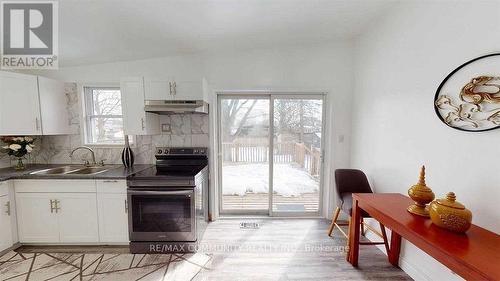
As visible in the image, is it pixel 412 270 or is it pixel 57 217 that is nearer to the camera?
pixel 412 270

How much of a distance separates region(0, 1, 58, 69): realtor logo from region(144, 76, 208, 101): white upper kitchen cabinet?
3.05 feet

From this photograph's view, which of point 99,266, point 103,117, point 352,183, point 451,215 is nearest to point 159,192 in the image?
point 99,266

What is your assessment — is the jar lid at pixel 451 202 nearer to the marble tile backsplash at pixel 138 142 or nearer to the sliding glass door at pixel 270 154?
the sliding glass door at pixel 270 154

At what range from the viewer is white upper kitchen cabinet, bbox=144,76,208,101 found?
245 centimetres

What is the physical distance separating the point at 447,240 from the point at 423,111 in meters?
1.12

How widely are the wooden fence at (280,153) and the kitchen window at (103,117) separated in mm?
1631

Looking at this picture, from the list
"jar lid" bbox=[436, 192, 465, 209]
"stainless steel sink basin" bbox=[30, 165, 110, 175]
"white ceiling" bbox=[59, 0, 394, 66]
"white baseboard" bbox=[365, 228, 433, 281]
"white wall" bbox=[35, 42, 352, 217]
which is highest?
"white ceiling" bbox=[59, 0, 394, 66]

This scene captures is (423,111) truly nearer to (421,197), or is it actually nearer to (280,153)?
(421,197)

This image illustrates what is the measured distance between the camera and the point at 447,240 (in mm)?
1223

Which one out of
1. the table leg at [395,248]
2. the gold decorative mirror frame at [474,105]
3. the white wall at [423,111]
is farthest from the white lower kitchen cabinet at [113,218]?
the gold decorative mirror frame at [474,105]

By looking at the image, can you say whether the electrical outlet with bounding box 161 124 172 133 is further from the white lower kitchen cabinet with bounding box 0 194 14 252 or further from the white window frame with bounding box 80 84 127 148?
the white lower kitchen cabinet with bounding box 0 194 14 252

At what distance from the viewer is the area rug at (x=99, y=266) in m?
1.92

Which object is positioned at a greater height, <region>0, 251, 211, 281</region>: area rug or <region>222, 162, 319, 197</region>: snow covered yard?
<region>222, 162, 319, 197</region>: snow covered yard

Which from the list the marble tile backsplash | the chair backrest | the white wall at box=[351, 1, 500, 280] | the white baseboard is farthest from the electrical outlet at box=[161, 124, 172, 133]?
the white baseboard
